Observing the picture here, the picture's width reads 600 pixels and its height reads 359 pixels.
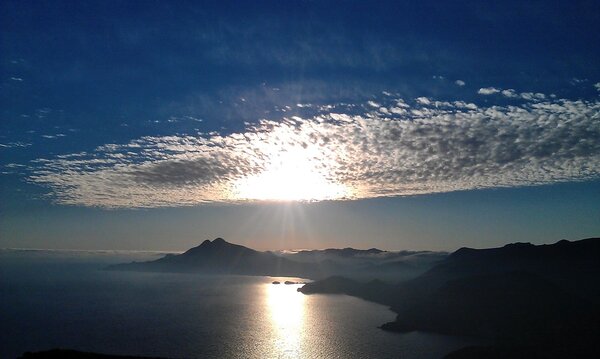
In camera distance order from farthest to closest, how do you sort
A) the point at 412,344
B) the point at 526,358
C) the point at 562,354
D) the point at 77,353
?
the point at 412,344 → the point at 562,354 → the point at 526,358 → the point at 77,353

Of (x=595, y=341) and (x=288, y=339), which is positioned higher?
(x=595, y=341)

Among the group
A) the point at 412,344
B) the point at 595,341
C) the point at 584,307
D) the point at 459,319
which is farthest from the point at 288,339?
the point at 584,307

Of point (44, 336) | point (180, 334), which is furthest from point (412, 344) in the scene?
point (44, 336)

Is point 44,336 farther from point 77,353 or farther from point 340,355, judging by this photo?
point 340,355

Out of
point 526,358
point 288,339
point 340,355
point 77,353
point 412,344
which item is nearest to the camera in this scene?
point 77,353

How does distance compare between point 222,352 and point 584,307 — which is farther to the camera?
point 584,307

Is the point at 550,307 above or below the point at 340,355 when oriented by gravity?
above

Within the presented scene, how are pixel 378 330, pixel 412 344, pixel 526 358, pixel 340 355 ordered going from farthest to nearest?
pixel 378 330
pixel 412 344
pixel 340 355
pixel 526 358

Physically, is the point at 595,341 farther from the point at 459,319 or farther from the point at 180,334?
the point at 180,334

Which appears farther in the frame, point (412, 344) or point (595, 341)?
point (412, 344)
